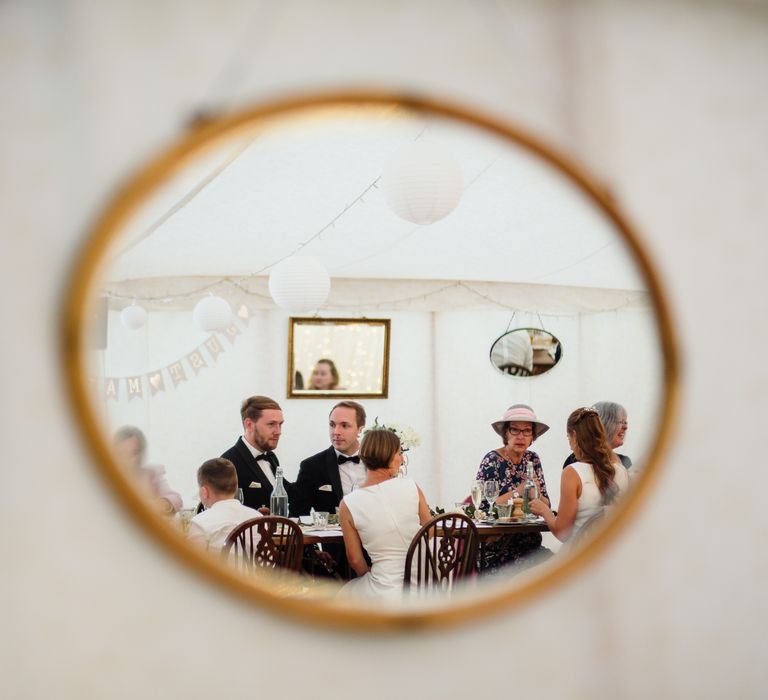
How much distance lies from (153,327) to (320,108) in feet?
14.5

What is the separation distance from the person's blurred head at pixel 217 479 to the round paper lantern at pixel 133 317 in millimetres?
2171

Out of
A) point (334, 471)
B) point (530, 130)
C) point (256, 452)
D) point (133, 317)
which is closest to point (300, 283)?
point (256, 452)

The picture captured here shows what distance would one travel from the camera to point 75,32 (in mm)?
1320

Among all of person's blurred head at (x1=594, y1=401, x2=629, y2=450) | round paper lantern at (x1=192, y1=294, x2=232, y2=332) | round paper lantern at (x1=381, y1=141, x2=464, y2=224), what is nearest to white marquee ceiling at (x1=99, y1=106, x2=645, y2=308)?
round paper lantern at (x1=381, y1=141, x2=464, y2=224)

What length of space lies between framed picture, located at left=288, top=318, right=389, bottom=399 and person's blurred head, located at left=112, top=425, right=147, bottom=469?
3.97 metres

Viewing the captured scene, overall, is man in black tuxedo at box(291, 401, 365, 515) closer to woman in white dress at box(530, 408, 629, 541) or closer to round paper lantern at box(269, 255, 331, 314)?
round paper lantern at box(269, 255, 331, 314)

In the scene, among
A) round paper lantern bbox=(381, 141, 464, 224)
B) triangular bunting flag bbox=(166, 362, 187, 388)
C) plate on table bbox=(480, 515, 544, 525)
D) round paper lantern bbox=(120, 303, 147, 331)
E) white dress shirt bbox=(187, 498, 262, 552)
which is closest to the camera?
round paper lantern bbox=(381, 141, 464, 224)

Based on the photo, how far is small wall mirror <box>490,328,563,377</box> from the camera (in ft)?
20.5

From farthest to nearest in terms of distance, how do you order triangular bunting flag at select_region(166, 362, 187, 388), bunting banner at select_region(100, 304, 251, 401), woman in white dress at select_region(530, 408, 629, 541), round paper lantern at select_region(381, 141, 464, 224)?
1. triangular bunting flag at select_region(166, 362, 187, 388)
2. bunting banner at select_region(100, 304, 251, 401)
3. woman in white dress at select_region(530, 408, 629, 541)
4. round paper lantern at select_region(381, 141, 464, 224)

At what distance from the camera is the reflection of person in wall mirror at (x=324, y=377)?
612cm

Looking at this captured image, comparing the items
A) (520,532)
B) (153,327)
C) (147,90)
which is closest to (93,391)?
(147,90)

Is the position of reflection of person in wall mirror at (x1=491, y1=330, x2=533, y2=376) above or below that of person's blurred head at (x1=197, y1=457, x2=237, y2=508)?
above

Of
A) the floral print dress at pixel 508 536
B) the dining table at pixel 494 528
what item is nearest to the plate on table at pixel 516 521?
the dining table at pixel 494 528

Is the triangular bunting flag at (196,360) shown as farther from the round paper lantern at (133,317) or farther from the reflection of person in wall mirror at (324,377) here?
the reflection of person in wall mirror at (324,377)
